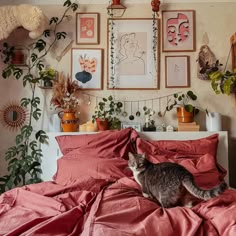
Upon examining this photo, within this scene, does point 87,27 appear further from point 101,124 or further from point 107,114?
point 101,124

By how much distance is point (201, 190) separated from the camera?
65.4 inches

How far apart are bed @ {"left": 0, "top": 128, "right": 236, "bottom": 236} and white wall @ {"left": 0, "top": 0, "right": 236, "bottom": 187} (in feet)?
1.23

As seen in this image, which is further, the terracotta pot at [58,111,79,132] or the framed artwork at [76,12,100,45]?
the framed artwork at [76,12,100,45]

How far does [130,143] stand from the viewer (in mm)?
2672

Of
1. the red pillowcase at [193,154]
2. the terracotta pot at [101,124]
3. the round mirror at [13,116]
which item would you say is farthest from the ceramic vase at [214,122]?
the round mirror at [13,116]

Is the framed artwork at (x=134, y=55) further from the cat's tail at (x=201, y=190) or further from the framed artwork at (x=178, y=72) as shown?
the cat's tail at (x=201, y=190)

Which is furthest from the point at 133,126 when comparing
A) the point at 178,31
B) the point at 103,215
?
the point at 103,215

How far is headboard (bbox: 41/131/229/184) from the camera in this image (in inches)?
111

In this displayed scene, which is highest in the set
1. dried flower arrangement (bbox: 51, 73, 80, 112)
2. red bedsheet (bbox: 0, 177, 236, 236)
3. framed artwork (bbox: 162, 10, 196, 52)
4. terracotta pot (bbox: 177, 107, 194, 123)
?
framed artwork (bbox: 162, 10, 196, 52)

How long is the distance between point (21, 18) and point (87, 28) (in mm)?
658

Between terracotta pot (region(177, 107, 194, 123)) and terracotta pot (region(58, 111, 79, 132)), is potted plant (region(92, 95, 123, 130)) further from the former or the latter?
terracotta pot (region(177, 107, 194, 123))

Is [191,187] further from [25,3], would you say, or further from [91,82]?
[25,3]

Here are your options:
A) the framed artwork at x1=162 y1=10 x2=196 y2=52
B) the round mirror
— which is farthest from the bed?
the framed artwork at x1=162 y1=10 x2=196 y2=52

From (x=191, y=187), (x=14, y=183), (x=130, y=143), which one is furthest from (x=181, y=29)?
(x=14, y=183)
